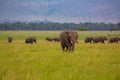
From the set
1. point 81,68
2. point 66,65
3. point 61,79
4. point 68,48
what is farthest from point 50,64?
point 68,48

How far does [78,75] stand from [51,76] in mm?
896

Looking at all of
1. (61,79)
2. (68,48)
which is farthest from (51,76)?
(68,48)

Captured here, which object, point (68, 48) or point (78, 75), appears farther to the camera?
point (68, 48)

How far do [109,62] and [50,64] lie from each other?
2904mm

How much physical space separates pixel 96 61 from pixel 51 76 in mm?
5044

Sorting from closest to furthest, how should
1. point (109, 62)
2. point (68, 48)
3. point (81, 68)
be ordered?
point (81, 68), point (109, 62), point (68, 48)

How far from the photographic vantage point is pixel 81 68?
1351 centimetres

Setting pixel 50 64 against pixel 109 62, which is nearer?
pixel 50 64

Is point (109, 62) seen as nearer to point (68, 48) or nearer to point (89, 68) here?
point (89, 68)

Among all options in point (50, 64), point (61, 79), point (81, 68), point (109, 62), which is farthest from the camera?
point (109, 62)

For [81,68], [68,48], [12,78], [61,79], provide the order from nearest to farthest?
[12,78], [61,79], [81,68], [68,48]

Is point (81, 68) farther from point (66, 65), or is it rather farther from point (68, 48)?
point (68, 48)

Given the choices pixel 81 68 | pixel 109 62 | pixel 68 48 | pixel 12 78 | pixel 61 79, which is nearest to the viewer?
pixel 12 78

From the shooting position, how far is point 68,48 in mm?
23500
